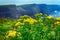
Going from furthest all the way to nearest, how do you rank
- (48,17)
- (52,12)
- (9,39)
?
1. (52,12)
2. (48,17)
3. (9,39)

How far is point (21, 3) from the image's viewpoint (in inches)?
119

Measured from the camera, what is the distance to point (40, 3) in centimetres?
302

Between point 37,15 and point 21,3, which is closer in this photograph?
point 37,15

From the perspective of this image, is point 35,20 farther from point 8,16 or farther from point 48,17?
point 8,16

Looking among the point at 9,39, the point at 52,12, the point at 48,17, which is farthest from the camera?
the point at 52,12

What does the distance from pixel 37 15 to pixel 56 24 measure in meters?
0.30

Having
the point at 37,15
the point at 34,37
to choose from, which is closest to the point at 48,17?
the point at 37,15

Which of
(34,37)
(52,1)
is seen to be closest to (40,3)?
(52,1)

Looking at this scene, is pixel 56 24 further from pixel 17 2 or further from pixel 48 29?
pixel 17 2

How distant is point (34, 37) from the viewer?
2.61 m

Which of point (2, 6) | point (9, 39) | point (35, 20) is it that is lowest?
point (9, 39)

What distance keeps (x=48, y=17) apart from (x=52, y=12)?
9.7 inches

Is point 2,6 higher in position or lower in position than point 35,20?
higher

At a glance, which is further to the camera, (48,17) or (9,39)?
(48,17)
